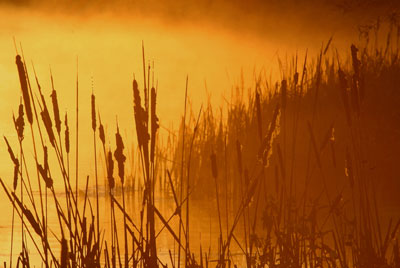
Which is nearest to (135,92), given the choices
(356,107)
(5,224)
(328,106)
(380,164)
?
(356,107)

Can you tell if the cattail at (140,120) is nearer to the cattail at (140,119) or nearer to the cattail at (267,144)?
the cattail at (140,119)

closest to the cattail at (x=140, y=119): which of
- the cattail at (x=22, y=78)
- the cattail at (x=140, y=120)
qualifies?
the cattail at (x=140, y=120)

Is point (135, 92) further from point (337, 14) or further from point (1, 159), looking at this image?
point (1, 159)

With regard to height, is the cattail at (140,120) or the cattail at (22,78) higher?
the cattail at (22,78)

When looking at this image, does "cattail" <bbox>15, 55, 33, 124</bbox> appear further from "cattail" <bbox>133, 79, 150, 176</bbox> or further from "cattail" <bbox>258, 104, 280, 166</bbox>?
"cattail" <bbox>258, 104, 280, 166</bbox>

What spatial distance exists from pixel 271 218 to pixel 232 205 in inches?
222

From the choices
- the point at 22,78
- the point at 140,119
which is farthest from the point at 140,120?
the point at 22,78

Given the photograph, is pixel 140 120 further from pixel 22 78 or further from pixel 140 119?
pixel 22 78

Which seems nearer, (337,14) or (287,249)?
(287,249)

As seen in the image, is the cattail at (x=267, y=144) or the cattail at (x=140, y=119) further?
the cattail at (x=267, y=144)

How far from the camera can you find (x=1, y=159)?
19250 millimetres

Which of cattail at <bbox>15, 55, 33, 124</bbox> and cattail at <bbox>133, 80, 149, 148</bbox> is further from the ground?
cattail at <bbox>15, 55, 33, 124</bbox>

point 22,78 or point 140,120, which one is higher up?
point 22,78

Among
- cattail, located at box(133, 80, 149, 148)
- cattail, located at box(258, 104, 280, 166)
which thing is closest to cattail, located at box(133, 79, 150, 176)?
cattail, located at box(133, 80, 149, 148)
